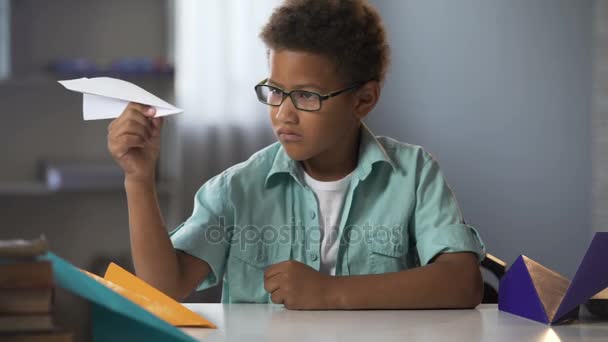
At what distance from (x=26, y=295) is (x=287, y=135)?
811 millimetres

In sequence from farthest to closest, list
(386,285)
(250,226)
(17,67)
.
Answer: (17,67)
(250,226)
(386,285)

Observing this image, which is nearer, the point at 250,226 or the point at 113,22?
the point at 250,226

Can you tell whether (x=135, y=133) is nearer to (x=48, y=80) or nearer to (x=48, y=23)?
(x=48, y=80)

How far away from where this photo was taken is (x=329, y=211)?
1.51m

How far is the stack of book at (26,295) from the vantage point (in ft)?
1.99

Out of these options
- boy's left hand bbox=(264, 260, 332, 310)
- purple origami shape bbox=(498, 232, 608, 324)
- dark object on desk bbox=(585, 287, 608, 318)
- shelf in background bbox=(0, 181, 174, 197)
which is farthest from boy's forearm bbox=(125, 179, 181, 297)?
shelf in background bbox=(0, 181, 174, 197)

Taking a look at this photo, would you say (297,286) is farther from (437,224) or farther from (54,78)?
(54,78)

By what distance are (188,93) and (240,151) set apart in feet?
0.90

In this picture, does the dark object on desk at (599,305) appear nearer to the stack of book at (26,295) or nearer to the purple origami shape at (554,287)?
the purple origami shape at (554,287)

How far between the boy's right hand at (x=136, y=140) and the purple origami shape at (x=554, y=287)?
1.82 ft

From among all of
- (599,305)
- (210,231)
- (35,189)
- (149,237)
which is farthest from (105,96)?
(35,189)

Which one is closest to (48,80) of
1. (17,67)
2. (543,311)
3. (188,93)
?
(17,67)

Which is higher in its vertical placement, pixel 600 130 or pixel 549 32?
pixel 549 32

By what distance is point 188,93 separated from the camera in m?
3.03
